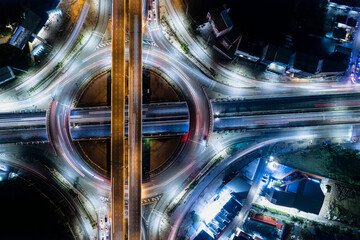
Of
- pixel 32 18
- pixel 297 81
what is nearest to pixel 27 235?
pixel 32 18

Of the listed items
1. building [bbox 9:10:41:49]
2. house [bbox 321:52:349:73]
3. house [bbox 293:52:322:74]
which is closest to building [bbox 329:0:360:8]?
house [bbox 321:52:349:73]

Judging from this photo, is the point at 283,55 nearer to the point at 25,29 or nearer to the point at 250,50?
the point at 250,50

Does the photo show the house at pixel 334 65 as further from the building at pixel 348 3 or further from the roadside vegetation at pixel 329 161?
the roadside vegetation at pixel 329 161

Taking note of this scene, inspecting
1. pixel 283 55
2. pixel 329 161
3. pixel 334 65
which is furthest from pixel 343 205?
pixel 283 55

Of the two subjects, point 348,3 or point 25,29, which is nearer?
point 25,29

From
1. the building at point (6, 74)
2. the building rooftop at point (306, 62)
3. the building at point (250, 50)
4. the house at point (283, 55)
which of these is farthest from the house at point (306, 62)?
the building at point (6, 74)

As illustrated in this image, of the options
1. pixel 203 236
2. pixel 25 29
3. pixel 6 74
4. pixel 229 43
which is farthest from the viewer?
pixel 229 43
